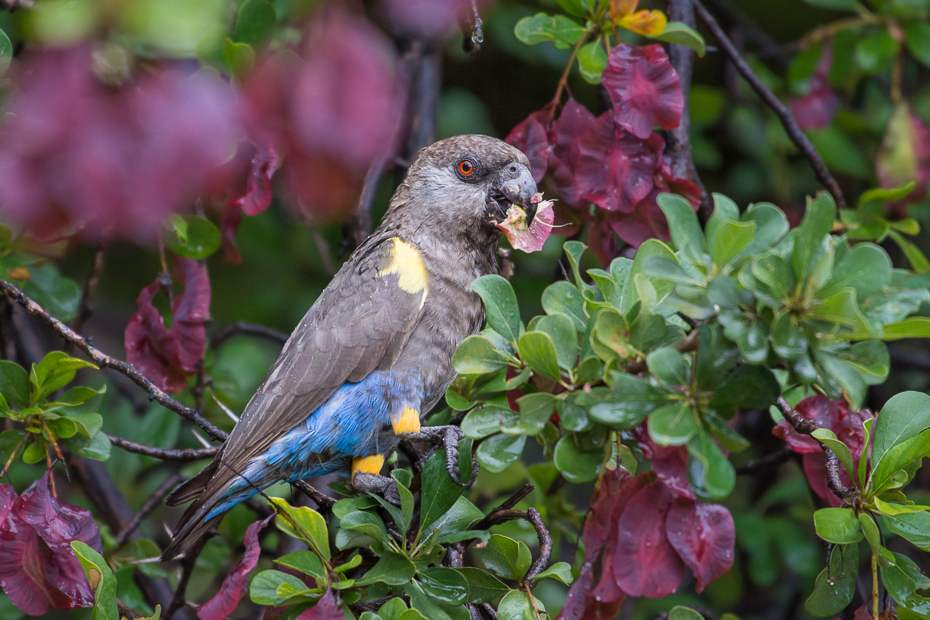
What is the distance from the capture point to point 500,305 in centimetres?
136

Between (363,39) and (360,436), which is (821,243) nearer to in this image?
(363,39)

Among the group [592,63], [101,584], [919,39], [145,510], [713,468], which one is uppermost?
[592,63]

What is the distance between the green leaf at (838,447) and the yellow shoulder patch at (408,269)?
1159mm

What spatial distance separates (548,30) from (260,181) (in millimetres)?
896

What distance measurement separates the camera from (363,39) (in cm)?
82

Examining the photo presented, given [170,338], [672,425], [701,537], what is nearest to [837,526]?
[701,537]

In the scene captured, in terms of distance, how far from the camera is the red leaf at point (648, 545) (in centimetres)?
141

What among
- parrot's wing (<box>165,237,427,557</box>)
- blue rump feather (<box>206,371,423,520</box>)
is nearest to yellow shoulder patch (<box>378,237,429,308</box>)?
parrot's wing (<box>165,237,427,557</box>)

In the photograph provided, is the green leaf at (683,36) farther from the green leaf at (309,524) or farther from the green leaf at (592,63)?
the green leaf at (309,524)

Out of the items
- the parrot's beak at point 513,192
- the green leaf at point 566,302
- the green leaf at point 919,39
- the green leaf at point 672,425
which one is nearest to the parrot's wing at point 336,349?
the parrot's beak at point 513,192

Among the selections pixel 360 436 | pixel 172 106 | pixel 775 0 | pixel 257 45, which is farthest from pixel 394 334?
pixel 775 0

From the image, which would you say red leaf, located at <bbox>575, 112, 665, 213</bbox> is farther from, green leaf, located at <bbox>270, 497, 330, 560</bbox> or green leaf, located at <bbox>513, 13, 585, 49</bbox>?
green leaf, located at <bbox>270, 497, 330, 560</bbox>

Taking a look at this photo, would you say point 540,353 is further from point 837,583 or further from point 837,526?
point 837,583

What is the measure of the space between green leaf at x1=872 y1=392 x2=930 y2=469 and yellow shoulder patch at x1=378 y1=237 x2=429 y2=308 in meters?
1.24
